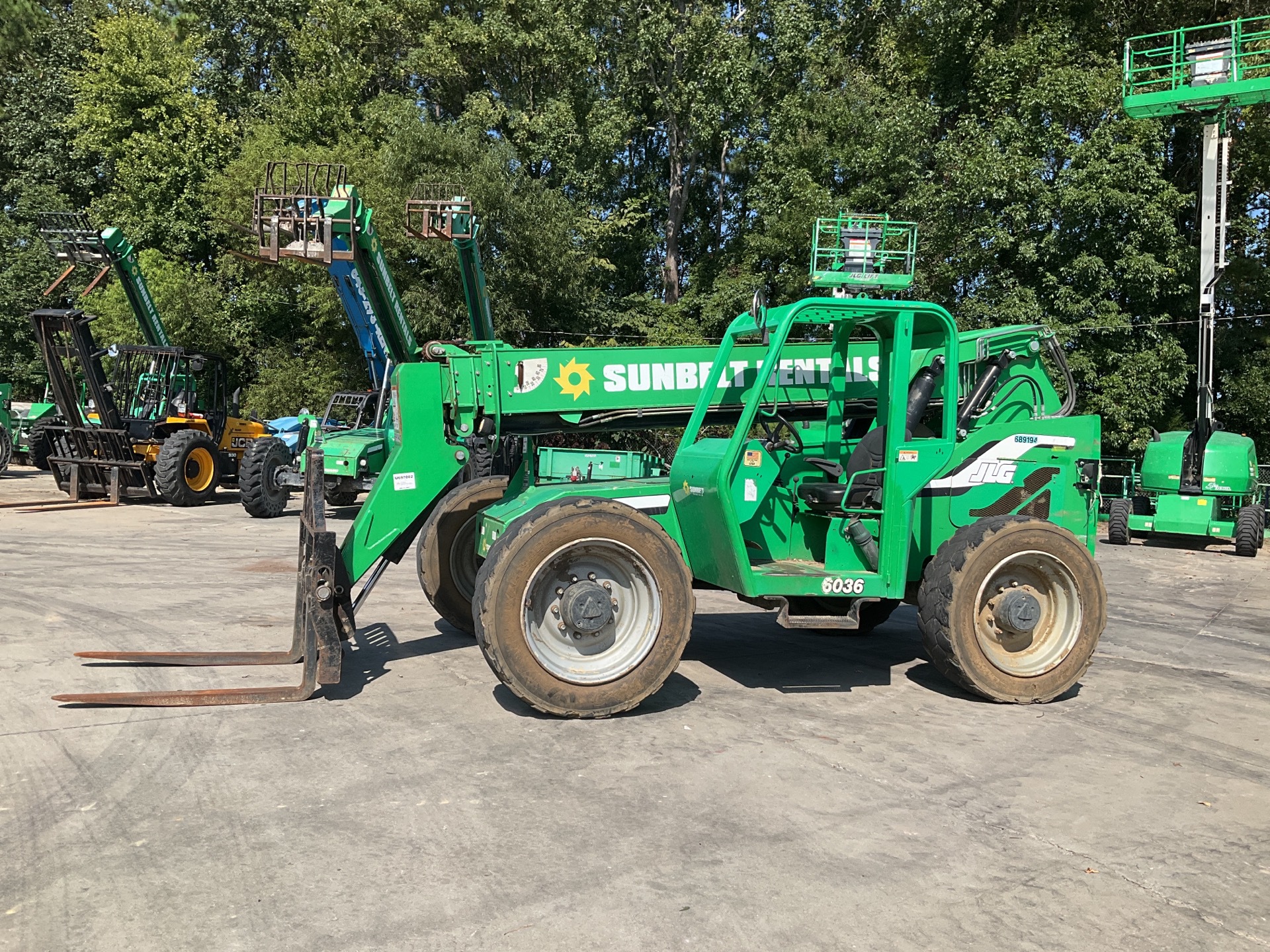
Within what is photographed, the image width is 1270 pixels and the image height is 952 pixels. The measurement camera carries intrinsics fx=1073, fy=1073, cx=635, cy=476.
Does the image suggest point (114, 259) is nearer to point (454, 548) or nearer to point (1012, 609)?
point (454, 548)

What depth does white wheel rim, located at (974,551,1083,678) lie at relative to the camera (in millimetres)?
7328

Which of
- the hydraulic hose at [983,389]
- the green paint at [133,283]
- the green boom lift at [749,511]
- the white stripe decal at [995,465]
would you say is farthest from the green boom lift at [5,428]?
the white stripe decal at [995,465]

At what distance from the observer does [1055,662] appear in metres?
7.42

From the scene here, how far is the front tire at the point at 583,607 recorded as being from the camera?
6.51 m

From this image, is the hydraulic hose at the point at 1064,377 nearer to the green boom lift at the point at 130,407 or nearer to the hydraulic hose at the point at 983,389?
the hydraulic hose at the point at 983,389

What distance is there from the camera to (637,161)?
1469 inches

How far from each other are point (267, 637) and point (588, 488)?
3.20m

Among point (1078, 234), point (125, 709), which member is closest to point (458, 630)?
point (125, 709)

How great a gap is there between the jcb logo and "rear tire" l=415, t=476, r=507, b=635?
366 cm

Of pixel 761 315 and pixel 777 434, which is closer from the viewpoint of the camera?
pixel 761 315

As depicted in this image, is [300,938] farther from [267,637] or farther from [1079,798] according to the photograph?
[267,637]

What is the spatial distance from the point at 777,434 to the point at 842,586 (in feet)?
4.39

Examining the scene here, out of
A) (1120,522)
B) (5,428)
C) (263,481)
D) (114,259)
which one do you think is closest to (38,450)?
(5,428)

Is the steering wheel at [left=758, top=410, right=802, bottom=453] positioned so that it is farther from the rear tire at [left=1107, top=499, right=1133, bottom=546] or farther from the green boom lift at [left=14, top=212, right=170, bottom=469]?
the green boom lift at [left=14, top=212, right=170, bottom=469]
